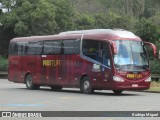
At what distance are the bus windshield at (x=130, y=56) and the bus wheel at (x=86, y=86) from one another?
229 cm

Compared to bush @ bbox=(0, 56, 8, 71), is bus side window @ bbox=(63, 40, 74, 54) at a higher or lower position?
higher

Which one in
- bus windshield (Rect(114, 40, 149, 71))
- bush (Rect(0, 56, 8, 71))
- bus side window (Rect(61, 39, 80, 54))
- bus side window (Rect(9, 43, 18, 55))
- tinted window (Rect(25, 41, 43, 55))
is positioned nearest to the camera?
bus windshield (Rect(114, 40, 149, 71))

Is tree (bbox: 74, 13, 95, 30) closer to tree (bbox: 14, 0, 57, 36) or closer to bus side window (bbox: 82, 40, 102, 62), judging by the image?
tree (bbox: 14, 0, 57, 36)

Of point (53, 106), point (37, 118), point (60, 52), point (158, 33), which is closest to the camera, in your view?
point (37, 118)

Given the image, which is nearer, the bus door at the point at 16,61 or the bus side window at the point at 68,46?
the bus side window at the point at 68,46

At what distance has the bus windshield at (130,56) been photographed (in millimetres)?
25594

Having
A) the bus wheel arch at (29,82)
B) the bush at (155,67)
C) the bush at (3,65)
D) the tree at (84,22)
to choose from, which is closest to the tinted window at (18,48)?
the bus wheel arch at (29,82)

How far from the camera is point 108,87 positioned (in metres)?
25.9

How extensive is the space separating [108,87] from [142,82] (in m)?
1.79

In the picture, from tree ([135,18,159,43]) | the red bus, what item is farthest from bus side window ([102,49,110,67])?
tree ([135,18,159,43])

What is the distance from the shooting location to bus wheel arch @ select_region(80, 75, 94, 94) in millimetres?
26961

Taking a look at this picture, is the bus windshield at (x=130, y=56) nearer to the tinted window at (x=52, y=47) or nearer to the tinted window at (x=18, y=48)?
the tinted window at (x=52, y=47)

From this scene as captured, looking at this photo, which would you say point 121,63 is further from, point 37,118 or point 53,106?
point 37,118

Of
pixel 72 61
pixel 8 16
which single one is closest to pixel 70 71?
pixel 72 61
